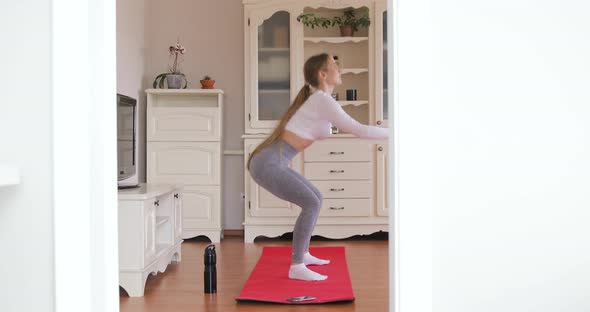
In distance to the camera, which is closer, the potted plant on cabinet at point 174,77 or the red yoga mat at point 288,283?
the red yoga mat at point 288,283

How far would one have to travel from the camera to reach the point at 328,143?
5.29 meters

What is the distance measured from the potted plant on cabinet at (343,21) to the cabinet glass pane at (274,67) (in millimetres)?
200

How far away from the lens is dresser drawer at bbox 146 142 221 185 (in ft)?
17.3

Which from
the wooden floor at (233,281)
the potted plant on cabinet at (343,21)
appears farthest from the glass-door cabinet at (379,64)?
the wooden floor at (233,281)

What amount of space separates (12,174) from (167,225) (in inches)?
102

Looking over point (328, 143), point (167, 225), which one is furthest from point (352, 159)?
point (167, 225)

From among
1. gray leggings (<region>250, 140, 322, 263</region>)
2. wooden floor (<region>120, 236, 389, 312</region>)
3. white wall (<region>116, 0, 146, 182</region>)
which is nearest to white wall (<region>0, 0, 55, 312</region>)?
wooden floor (<region>120, 236, 389, 312</region>)

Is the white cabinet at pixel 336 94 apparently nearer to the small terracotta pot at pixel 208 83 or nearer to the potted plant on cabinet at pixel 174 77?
the small terracotta pot at pixel 208 83

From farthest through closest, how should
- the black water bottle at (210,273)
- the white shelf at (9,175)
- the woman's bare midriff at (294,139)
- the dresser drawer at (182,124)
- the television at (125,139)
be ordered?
the dresser drawer at (182,124) < the television at (125,139) < the woman's bare midriff at (294,139) < the black water bottle at (210,273) < the white shelf at (9,175)

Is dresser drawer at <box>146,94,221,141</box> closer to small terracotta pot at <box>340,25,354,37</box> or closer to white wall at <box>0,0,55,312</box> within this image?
small terracotta pot at <box>340,25,354,37</box>

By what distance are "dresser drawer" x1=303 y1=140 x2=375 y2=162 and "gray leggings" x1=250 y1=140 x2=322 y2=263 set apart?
Result: 166cm

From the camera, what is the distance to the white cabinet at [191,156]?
5.27 m
